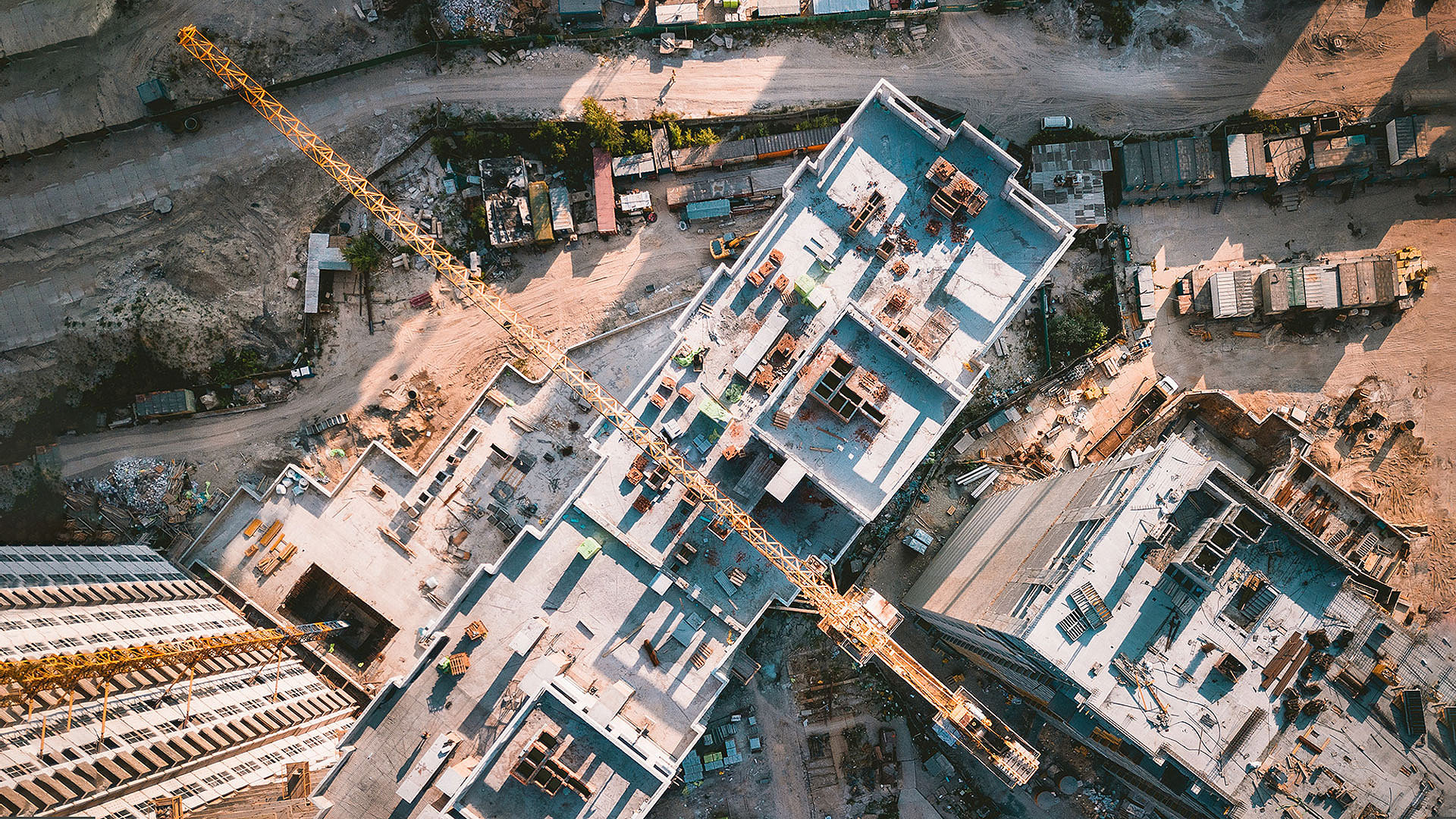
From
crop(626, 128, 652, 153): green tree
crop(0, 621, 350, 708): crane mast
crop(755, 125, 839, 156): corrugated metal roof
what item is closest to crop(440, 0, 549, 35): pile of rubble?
crop(626, 128, 652, 153): green tree

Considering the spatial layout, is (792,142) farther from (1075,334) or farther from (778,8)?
(1075,334)

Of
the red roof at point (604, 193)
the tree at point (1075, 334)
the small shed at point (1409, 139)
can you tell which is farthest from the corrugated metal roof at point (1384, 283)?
the red roof at point (604, 193)

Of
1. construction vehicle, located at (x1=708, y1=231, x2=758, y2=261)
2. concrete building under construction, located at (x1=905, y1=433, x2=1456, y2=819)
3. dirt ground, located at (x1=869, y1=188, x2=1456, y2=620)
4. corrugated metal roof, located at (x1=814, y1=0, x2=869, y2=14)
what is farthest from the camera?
construction vehicle, located at (x1=708, y1=231, x2=758, y2=261)

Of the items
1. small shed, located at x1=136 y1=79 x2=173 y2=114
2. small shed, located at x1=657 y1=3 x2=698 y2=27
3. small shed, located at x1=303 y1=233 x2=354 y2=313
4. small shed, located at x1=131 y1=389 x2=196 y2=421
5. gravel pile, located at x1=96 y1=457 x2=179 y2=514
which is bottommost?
gravel pile, located at x1=96 y1=457 x2=179 y2=514

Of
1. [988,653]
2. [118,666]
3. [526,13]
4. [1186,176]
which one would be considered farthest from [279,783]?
[1186,176]

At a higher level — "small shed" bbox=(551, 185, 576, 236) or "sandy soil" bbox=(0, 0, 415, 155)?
"small shed" bbox=(551, 185, 576, 236)

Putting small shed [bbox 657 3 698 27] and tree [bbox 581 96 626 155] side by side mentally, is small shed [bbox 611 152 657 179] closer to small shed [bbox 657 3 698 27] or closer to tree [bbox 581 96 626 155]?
tree [bbox 581 96 626 155]

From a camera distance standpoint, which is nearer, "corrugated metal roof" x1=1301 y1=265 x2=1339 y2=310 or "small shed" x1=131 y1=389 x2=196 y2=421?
"corrugated metal roof" x1=1301 y1=265 x2=1339 y2=310
